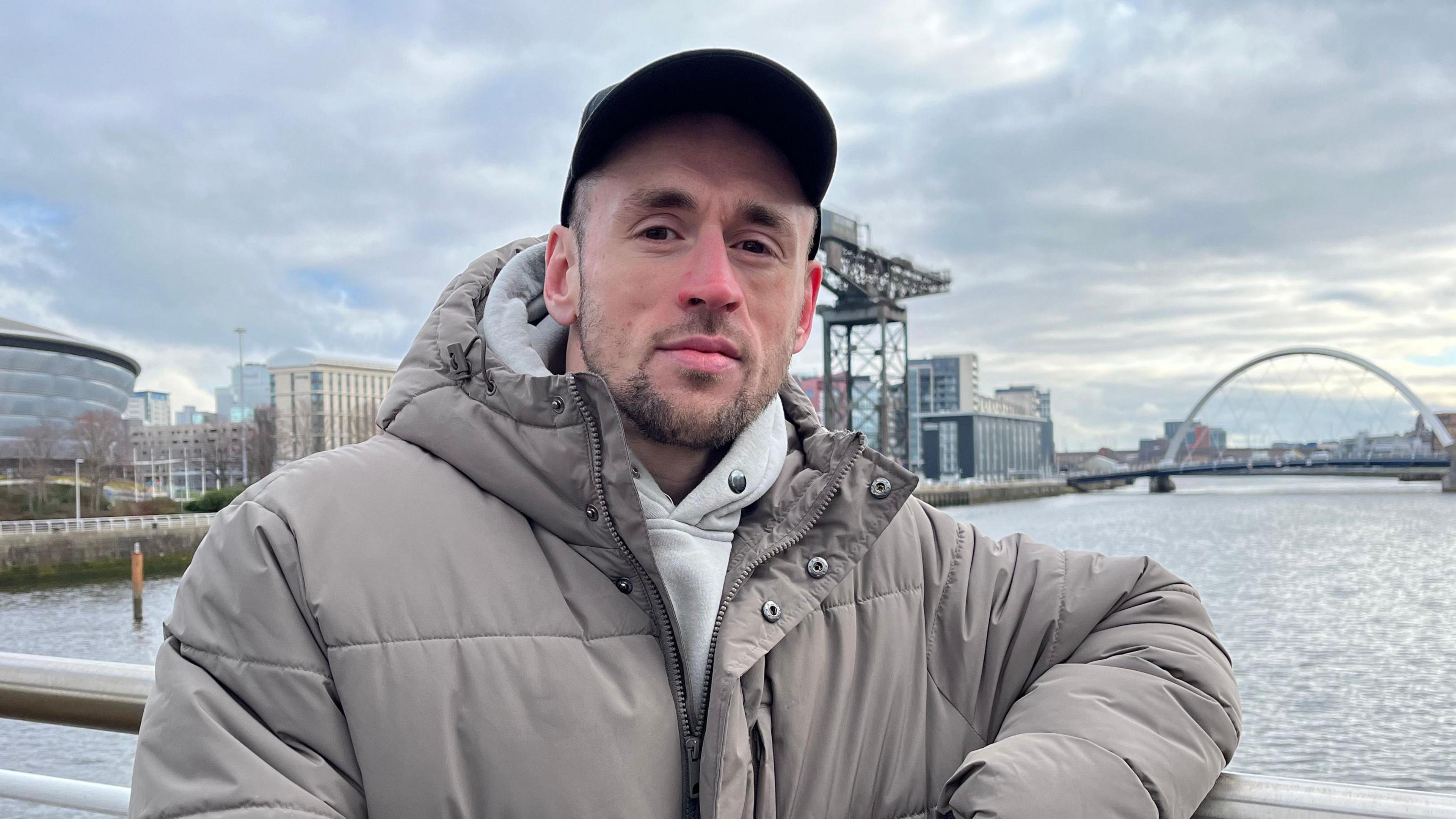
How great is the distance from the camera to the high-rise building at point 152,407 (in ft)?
350

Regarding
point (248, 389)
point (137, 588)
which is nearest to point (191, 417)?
point (248, 389)

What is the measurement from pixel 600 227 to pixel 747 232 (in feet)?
0.62

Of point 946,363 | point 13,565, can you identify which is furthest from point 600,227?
point 946,363

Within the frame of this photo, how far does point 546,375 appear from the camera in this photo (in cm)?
123

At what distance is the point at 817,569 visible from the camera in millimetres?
1258

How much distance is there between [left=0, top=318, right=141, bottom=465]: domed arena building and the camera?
44094mm

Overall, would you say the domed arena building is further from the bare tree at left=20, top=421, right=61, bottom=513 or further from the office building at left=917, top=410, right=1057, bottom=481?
the office building at left=917, top=410, right=1057, bottom=481

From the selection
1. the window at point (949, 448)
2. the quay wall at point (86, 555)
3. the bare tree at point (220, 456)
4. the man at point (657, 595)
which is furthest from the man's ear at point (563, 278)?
the window at point (949, 448)

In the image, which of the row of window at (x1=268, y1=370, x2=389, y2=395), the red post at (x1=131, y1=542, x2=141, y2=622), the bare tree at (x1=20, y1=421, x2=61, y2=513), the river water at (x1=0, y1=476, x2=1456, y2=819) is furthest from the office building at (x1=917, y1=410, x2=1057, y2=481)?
the red post at (x1=131, y1=542, x2=141, y2=622)

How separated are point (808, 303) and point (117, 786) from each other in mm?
1099

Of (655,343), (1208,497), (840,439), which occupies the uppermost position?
(655,343)

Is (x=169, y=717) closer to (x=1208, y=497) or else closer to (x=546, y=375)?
(x=546, y=375)

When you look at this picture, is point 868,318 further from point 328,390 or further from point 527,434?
point 328,390

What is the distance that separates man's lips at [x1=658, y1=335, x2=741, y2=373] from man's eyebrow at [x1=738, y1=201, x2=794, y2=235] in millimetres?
167
